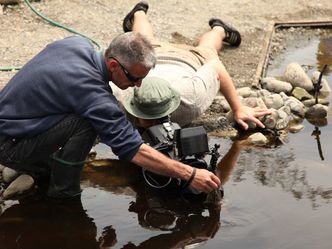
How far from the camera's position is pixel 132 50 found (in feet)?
12.1

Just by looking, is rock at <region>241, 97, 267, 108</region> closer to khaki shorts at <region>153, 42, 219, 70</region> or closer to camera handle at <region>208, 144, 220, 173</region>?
khaki shorts at <region>153, 42, 219, 70</region>

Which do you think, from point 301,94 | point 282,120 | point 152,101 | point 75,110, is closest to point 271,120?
point 282,120

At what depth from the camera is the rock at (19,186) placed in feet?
14.0

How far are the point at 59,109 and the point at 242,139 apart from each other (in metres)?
2.02

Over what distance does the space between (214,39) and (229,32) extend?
1.59 ft

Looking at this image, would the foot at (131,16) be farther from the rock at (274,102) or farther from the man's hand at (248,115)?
the man's hand at (248,115)

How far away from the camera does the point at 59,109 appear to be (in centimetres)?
383

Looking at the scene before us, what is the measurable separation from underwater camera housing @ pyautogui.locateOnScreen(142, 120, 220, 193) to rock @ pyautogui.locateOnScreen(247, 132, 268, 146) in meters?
1.00

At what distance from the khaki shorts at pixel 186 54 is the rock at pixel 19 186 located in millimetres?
1788

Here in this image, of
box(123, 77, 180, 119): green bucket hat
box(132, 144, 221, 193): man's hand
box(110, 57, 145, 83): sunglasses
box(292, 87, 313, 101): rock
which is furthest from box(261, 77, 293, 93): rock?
box(110, 57, 145, 83): sunglasses

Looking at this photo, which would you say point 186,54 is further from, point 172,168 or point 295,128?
point 172,168

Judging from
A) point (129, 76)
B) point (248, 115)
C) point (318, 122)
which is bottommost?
point (318, 122)

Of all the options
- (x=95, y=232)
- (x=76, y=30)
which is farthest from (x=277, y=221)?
(x=76, y=30)

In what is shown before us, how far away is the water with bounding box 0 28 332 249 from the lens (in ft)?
12.5
